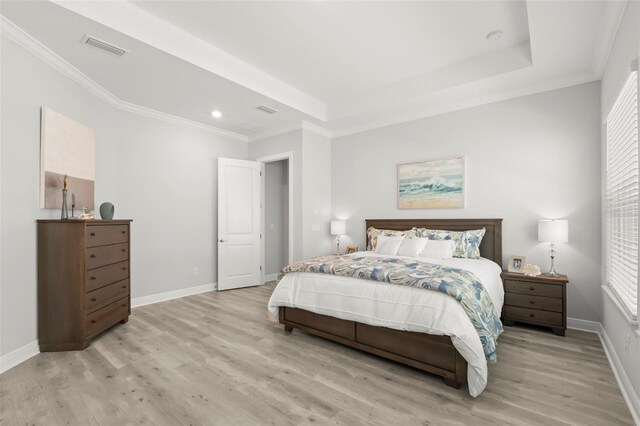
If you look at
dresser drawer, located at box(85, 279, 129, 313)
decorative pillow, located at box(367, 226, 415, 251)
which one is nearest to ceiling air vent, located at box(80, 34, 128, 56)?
dresser drawer, located at box(85, 279, 129, 313)

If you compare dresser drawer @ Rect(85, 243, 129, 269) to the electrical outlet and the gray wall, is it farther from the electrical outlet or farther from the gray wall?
the electrical outlet

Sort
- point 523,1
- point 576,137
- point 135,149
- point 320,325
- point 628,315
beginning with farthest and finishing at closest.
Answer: point 135,149
point 576,137
point 320,325
point 523,1
point 628,315

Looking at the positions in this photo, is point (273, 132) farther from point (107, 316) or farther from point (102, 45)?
point (107, 316)

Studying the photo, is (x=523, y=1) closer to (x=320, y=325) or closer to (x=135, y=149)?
(x=320, y=325)

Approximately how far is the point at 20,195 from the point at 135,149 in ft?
5.93

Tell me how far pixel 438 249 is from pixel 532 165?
4.91ft

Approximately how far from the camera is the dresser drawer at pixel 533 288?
312cm

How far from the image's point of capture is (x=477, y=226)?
3.94m

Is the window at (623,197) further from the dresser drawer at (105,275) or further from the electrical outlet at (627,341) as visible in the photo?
the dresser drawer at (105,275)

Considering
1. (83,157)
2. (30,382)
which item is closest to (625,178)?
(30,382)

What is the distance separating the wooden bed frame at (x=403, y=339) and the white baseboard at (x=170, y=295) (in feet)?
7.56

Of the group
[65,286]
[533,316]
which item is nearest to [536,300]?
[533,316]

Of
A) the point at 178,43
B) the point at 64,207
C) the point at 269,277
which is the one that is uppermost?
the point at 178,43

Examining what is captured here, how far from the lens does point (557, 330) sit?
3.12 metres
